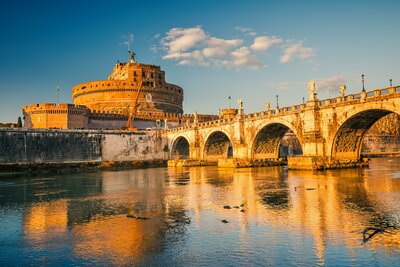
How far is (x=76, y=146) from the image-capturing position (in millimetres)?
56562

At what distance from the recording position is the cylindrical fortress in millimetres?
80938

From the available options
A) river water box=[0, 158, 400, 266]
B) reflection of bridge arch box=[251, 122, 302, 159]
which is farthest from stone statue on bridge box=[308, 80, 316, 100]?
river water box=[0, 158, 400, 266]

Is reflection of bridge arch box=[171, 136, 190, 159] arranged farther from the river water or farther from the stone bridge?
the river water

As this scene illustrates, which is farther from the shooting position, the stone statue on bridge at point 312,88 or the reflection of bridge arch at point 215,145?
the reflection of bridge arch at point 215,145

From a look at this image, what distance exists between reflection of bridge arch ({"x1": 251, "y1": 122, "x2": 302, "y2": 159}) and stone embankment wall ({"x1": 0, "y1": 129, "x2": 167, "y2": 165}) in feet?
83.7

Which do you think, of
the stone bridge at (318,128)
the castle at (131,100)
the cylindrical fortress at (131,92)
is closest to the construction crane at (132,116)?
the castle at (131,100)

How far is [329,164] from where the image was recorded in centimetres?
3247

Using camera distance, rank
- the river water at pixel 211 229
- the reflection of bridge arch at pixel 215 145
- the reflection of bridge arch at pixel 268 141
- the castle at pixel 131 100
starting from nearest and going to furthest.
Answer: the river water at pixel 211 229 → the reflection of bridge arch at pixel 268 141 → the reflection of bridge arch at pixel 215 145 → the castle at pixel 131 100

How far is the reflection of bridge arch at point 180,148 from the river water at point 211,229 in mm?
45148

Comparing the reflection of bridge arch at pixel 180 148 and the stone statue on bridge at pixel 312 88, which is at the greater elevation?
the stone statue on bridge at pixel 312 88

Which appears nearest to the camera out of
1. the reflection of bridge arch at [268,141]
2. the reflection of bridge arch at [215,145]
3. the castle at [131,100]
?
the reflection of bridge arch at [268,141]

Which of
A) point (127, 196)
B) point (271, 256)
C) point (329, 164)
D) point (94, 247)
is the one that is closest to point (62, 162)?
point (127, 196)

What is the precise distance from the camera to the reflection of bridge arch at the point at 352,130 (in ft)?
98.3

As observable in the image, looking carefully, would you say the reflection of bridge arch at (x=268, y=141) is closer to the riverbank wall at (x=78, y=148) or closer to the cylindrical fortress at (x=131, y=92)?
the riverbank wall at (x=78, y=148)
